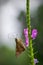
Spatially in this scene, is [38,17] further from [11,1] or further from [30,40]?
[30,40]

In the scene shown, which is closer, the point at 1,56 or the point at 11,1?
the point at 1,56

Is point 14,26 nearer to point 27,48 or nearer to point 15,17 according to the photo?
point 15,17

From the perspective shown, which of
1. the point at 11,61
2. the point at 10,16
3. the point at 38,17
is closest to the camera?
the point at 11,61

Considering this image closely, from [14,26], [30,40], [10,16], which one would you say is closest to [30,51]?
[30,40]

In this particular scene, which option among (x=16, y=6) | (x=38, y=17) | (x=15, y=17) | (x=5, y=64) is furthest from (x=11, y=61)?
(x=16, y=6)

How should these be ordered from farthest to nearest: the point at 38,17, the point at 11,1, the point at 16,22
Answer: the point at 11,1 < the point at 16,22 < the point at 38,17

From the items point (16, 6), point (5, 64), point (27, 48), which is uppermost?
point (27, 48)

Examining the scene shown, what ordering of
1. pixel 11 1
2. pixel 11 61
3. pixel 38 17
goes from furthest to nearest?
pixel 11 1, pixel 38 17, pixel 11 61

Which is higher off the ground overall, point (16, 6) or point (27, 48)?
point (27, 48)

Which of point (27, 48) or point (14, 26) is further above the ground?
point (27, 48)
